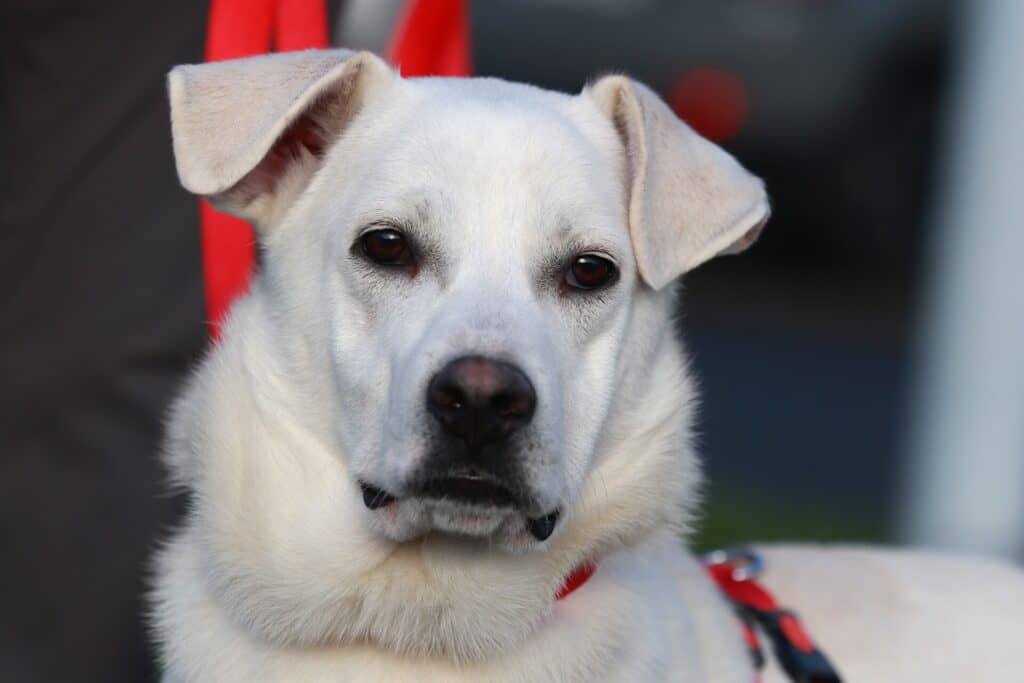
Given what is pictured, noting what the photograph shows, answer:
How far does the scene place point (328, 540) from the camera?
2.77 metres

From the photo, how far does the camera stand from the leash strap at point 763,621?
3.12 m

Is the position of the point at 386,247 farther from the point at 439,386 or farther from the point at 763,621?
the point at 763,621

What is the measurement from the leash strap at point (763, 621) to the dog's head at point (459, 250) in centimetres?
67

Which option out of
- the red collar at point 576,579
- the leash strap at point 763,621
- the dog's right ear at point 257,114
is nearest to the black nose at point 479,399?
the red collar at point 576,579

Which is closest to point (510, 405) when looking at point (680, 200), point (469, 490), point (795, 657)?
point (469, 490)

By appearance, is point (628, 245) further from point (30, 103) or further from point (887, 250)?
point (887, 250)

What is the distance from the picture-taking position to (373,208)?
281 cm

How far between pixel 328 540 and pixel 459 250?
63 cm

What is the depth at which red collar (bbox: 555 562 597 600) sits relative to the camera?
9.31 ft

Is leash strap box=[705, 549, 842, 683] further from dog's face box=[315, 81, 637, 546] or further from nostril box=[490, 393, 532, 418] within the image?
nostril box=[490, 393, 532, 418]

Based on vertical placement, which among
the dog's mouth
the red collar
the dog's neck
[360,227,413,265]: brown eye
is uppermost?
[360,227,413,265]: brown eye

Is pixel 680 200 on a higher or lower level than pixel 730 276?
higher

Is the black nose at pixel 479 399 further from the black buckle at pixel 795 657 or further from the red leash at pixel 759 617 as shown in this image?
the black buckle at pixel 795 657

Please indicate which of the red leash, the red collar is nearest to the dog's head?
the red collar
